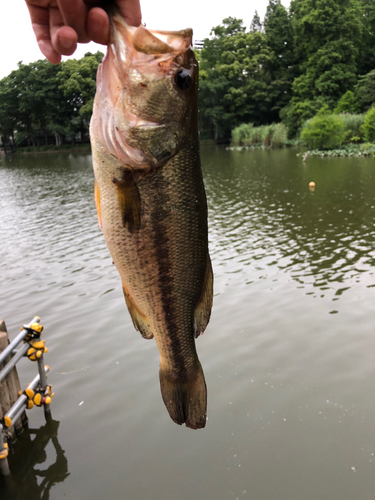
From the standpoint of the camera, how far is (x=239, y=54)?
194 feet

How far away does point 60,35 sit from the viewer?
137 cm

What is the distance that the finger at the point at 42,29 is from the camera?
1.46 meters

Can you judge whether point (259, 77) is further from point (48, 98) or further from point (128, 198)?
point (128, 198)

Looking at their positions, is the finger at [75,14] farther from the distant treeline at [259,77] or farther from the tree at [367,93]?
the distant treeline at [259,77]

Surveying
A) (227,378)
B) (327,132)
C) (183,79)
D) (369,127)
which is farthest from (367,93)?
(183,79)

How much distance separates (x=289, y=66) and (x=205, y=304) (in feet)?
214

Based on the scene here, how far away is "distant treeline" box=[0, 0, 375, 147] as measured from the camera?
2002 inches

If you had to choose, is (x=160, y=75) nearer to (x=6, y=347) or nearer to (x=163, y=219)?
(x=163, y=219)

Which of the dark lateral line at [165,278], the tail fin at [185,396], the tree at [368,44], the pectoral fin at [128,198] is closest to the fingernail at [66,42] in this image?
the pectoral fin at [128,198]

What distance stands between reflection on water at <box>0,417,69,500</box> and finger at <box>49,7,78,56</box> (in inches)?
179

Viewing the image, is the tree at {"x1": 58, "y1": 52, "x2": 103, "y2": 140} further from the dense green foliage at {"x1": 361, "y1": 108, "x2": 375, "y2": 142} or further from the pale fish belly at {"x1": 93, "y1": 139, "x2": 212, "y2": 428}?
→ the pale fish belly at {"x1": 93, "y1": 139, "x2": 212, "y2": 428}

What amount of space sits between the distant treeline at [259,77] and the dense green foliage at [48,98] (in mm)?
129

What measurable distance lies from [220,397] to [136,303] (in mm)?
4255

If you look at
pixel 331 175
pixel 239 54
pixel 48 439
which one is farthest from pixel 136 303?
pixel 239 54
